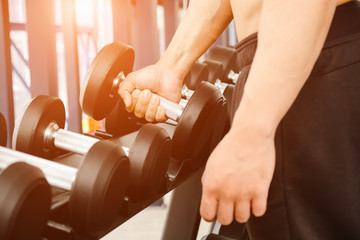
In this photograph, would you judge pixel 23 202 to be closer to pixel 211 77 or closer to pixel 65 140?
pixel 65 140

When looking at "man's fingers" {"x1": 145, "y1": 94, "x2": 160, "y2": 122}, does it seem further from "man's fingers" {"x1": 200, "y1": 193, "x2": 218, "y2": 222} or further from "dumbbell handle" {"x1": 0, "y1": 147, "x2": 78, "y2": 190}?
"man's fingers" {"x1": 200, "y1": 193, "x2": 218, "y2": 222}

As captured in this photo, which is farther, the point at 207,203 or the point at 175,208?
the point at 175,208

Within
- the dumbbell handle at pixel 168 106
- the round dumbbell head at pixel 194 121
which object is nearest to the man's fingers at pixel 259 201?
the round dumbbell head at pixel 194 121

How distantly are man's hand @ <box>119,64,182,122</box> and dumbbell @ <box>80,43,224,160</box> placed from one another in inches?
0.8

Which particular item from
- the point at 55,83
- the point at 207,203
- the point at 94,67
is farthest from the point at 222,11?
the point at 55,83

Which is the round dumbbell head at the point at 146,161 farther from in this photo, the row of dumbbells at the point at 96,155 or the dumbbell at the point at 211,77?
the dumbbell at the point at 211,77

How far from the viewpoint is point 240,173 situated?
0.58 meters

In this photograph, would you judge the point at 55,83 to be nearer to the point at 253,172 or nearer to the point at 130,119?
the point at 130,119

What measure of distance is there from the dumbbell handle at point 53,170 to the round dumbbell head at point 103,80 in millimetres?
228

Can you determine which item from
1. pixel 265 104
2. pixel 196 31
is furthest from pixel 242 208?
pixel 196 31

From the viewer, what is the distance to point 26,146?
85cm

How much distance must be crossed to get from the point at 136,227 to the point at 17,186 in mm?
1580

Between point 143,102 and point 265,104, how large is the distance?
479 mm

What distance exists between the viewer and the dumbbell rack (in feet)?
2.06
